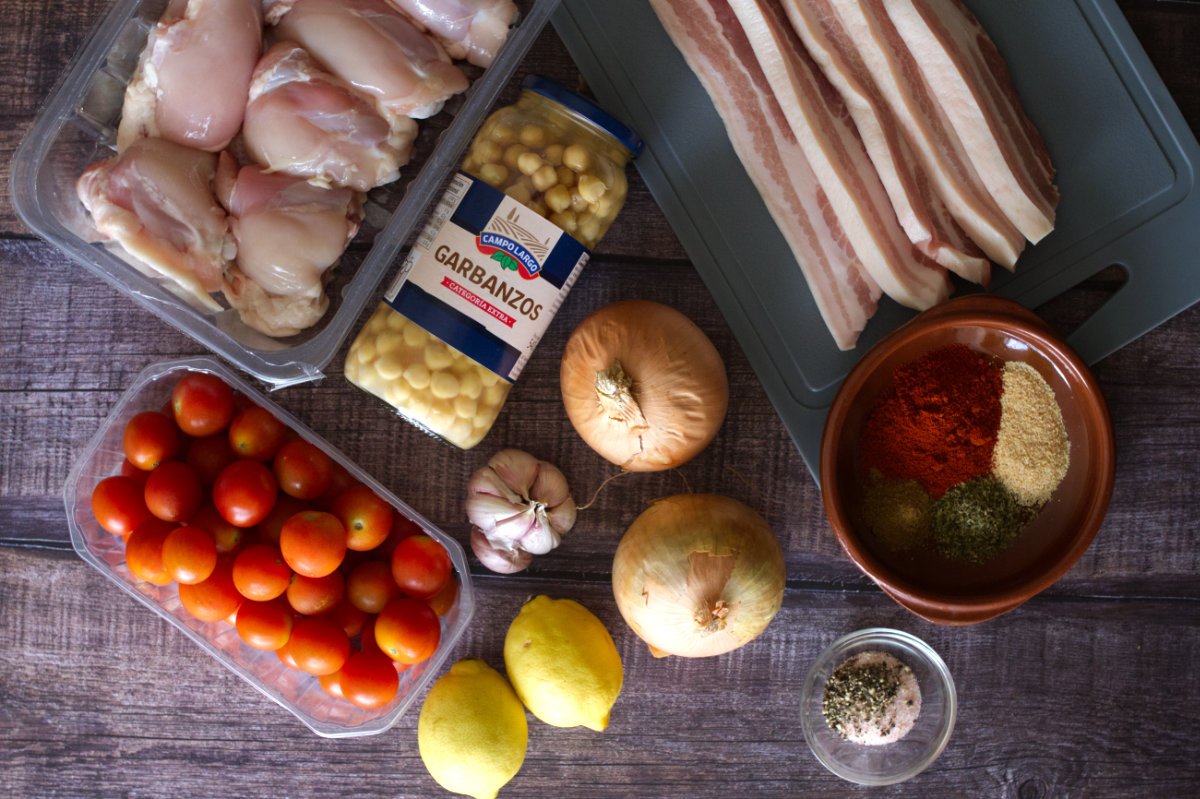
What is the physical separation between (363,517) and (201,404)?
0.91 feet

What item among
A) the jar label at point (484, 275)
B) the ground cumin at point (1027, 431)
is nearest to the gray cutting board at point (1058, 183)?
the ground cumin at point (1027, 431)

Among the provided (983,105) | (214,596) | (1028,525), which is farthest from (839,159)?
(214,596)

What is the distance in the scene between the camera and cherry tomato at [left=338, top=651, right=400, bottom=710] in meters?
1.24

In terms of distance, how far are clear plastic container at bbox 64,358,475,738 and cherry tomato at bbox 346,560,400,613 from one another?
90 mm

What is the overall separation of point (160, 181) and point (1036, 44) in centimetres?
121

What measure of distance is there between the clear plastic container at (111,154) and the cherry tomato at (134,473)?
Answer: 274 mm

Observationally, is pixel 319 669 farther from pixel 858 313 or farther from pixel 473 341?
pixel 858 313

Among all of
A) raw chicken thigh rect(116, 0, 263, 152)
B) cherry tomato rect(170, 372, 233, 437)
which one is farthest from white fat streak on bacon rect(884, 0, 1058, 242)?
cherry tomato rect(170, 372, 233, 437)

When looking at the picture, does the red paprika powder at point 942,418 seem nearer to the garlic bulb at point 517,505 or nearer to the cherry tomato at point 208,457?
the garlic bulb at point 517,505

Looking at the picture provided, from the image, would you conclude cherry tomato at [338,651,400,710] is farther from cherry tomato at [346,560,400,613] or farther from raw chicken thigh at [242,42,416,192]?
Result: raw chicken thigh at [242,42,416,192]

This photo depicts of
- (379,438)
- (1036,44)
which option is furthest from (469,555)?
(1036,44)

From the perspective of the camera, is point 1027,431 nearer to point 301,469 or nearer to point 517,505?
point 517,505

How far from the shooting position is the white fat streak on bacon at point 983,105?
→ 119cm

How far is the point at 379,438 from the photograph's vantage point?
1.36 m
